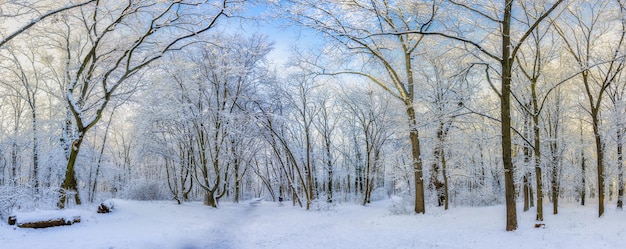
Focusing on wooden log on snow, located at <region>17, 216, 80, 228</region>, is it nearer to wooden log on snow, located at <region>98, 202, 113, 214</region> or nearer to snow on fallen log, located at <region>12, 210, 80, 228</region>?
snow on fallen log, located at <region>12, 210, 80, 228</region>

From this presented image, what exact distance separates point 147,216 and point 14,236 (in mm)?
5139

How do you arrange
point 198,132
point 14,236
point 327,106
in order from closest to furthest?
Result: point 14,236 < point 198,132 < point 327,106

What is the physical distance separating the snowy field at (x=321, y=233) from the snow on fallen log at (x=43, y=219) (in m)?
0.21

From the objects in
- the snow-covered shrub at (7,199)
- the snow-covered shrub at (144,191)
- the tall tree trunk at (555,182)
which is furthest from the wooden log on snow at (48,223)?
the snow-covered shrub at (144,191)

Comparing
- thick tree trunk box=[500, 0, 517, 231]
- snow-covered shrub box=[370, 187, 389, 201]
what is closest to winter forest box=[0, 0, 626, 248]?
thick tree trunk box=[500, 0, 517, 231]

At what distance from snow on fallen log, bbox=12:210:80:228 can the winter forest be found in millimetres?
1377

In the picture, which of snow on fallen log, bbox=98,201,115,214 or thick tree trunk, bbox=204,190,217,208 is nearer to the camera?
snow on fallen log, bbox=98,201,115,214

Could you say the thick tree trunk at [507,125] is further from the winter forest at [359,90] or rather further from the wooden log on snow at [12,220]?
the wooden log on snow at [12,220]

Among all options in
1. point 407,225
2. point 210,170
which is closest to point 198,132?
point 210,170

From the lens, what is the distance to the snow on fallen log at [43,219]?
33.6 feet

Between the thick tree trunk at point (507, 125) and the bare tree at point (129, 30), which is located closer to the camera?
the thick tree trunk at point (507, 125)

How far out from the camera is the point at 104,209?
14078 millimetres

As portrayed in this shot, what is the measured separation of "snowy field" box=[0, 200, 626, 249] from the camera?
8.94m

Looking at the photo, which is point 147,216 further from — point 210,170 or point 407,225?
point 210,170
